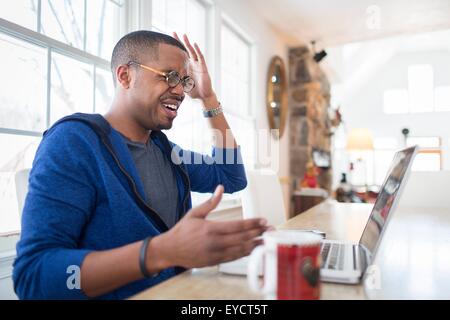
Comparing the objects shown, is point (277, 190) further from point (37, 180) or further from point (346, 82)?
point (346, 82)

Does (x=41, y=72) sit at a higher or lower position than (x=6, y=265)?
higher

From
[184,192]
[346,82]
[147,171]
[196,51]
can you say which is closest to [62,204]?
[147,171]

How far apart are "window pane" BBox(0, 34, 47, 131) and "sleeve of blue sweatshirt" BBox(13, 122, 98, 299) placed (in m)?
0.67

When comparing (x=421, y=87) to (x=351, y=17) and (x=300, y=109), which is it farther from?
(x=351, y=17)

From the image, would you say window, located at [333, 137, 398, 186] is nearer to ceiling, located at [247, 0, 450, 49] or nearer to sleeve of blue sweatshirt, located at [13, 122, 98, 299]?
ceiling, located at [247, 0, 450, 49]

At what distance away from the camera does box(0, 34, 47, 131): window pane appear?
1.47 m

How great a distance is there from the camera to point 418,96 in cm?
836

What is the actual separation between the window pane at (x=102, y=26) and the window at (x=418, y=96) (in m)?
7.40

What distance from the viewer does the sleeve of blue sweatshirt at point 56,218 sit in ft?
2.47

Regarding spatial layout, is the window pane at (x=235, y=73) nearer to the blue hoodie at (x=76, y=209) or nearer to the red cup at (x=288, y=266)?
the blue hoodie at (x=76, y=209)

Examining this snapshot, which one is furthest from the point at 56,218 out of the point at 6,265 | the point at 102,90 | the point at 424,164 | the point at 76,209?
the point at 424,164

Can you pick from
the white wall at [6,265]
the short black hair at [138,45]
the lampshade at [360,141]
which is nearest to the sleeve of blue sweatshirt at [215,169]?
the short black hair at [138,45]

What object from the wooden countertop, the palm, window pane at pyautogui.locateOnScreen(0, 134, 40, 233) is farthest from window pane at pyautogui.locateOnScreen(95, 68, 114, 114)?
the wooden countertop

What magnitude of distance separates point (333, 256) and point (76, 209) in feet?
2.12
